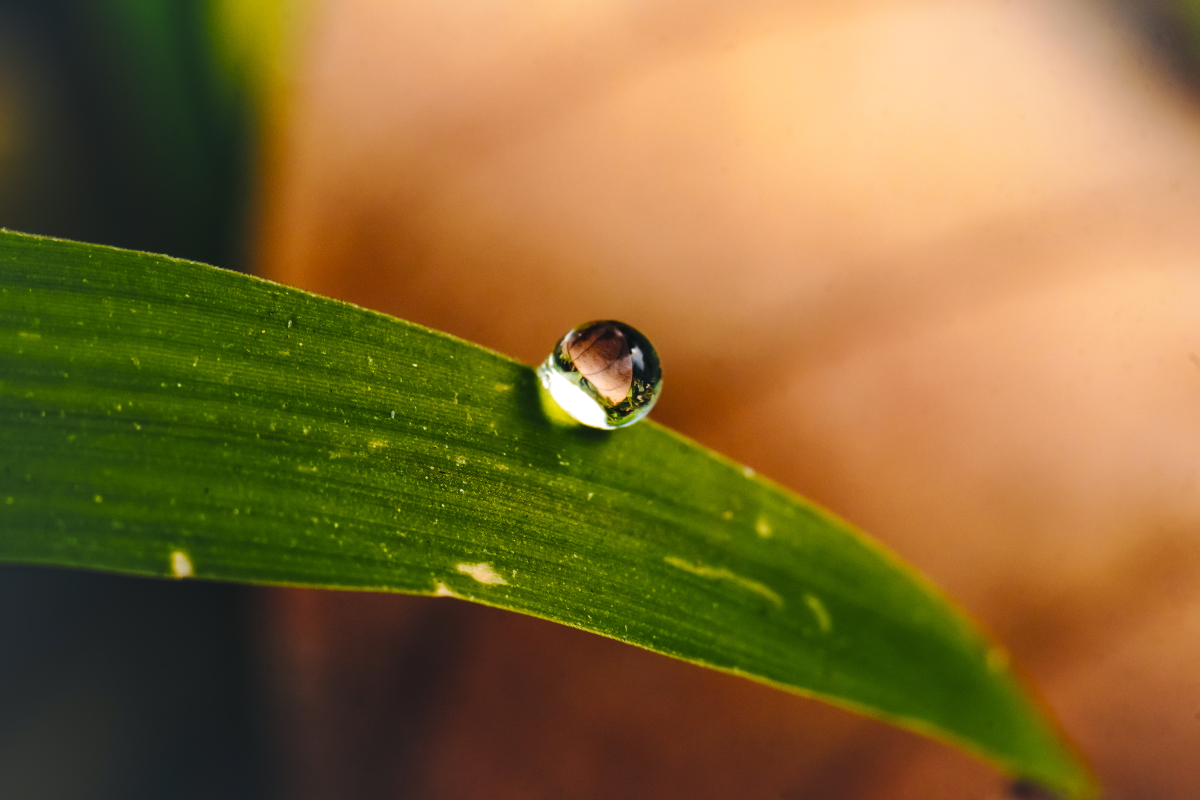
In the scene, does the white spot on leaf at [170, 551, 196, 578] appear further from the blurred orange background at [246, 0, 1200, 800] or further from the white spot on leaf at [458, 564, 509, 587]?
the blurred orange background at [246, 0, 1200, 800]

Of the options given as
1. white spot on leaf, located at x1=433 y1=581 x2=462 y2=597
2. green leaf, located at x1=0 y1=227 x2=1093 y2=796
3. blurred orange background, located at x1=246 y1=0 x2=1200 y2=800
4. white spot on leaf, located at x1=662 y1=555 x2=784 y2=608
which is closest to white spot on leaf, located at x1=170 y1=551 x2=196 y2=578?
green leaf, located at x1=0 y1=227 x2=1093 y2=796

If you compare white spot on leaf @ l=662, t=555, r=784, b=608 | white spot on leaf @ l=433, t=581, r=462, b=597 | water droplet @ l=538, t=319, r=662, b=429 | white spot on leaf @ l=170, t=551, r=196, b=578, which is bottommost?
white spot on leaf @ l=433, t=581, r=462, b=597

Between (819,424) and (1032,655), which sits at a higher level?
(819,424)

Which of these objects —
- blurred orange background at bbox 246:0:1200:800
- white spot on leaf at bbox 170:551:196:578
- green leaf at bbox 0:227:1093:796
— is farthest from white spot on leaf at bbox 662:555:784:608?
blurred orange background at bbox 246:0:1200:800

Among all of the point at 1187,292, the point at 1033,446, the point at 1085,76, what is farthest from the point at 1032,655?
the point at 1085,76

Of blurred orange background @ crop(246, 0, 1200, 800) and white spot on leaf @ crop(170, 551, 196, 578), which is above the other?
blurred orange background @ crop(246, 0, 1200, 800)

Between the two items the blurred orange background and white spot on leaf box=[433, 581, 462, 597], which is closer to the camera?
white spot on leaf box=[433, 581, 462, 597]

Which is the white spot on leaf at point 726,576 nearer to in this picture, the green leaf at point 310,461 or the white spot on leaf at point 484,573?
the green leaf at point 310,461

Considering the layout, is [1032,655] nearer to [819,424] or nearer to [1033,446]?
[1033,446]
